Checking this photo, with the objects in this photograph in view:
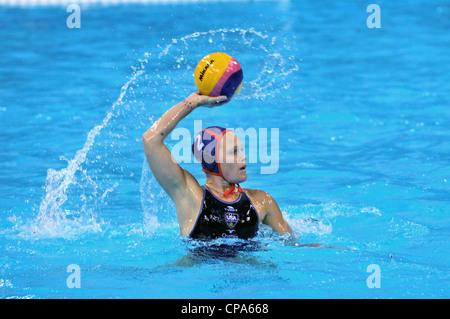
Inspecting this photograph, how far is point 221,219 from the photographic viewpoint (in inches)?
160

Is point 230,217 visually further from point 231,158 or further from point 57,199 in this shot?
point 57,199

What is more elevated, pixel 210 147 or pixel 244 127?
pixel 244 127

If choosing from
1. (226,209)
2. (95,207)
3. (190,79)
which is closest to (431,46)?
(190,79)

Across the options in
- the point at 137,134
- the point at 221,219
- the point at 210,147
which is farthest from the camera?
the point at 137,134

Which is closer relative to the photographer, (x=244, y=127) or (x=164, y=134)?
(x=164, y=134)

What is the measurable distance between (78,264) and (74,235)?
668 mm

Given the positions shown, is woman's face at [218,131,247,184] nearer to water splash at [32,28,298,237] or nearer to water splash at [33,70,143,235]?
water splash at [32,28,298,237]

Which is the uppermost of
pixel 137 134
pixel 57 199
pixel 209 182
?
pixel 137 134

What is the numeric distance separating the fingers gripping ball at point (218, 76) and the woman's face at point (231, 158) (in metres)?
0.26

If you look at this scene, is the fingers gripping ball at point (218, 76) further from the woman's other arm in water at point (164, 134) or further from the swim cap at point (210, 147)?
the swim cap at point (210, 147)

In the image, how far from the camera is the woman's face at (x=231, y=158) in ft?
13.0

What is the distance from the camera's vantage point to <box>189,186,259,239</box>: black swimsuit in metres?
4.05

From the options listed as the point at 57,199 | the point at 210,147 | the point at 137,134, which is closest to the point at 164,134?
the point at 210,147

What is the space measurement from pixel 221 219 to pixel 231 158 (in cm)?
38
